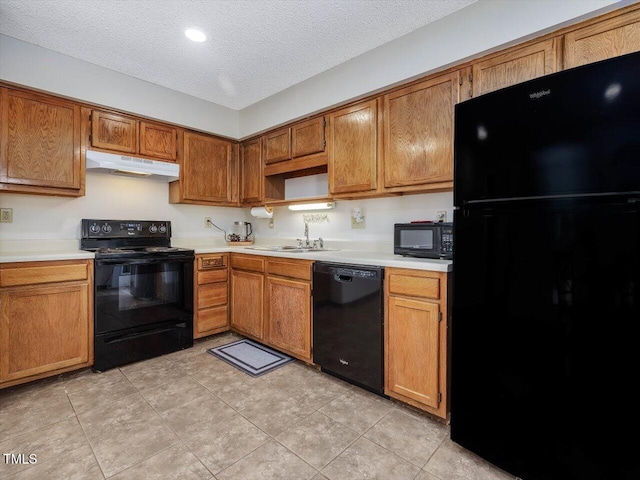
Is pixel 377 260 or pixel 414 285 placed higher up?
pixel 377 260

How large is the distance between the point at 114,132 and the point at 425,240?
283cm

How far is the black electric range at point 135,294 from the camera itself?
2541 millimetres

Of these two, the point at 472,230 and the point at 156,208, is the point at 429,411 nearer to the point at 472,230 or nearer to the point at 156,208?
the point at 472,230

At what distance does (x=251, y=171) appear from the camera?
3.65 m

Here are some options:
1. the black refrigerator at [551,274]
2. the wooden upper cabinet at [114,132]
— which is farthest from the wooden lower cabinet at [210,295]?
the black refrigerator at [551,274]

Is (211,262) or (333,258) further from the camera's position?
(211,262)

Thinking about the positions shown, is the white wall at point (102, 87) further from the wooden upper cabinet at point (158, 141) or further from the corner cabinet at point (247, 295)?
the corner cabinet at point (247, 295)

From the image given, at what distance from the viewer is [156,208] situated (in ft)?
11.3

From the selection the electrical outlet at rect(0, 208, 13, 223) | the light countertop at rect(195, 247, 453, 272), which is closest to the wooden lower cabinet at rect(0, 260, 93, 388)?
the electrical outlet at rect(0, 208, 13, 223)

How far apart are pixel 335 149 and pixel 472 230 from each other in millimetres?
1536

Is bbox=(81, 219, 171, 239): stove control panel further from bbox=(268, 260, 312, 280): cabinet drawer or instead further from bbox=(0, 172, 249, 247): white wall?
bbox=(268, 260, 312, 280): cabinet drawer

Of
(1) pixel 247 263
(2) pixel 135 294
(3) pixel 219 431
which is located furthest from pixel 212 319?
(3) pixel 219 431

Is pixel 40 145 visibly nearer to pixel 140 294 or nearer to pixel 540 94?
pixel 140 294

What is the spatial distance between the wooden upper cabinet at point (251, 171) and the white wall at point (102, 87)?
28 cm
